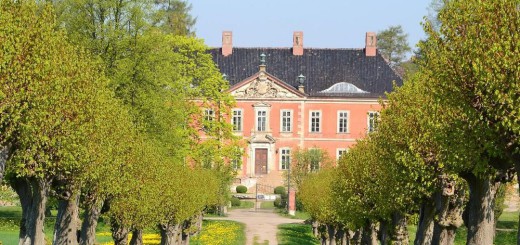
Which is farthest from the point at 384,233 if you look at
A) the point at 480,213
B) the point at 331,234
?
the point at 331,234

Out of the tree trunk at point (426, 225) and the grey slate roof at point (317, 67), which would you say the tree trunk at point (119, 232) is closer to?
the tree trunk at point (426, 225)

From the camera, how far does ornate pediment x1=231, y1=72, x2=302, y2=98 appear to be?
300 feet

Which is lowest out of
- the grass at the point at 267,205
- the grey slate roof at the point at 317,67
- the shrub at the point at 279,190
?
the grass at the point at 267,205

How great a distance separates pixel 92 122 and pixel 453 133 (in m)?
11.6

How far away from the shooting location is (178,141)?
159 feet

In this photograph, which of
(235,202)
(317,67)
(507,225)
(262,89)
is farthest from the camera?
(317,67)

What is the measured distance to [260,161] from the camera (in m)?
93.4

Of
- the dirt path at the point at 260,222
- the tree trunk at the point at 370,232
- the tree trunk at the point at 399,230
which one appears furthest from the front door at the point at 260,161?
the tree trunk at the point at 399,230

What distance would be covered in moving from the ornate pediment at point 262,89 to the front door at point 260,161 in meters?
5.09

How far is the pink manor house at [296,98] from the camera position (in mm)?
91875

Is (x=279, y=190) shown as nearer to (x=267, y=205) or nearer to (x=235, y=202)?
(x=267, y=205)

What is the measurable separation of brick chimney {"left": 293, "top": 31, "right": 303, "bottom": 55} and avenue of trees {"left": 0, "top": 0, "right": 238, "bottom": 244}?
38328mm

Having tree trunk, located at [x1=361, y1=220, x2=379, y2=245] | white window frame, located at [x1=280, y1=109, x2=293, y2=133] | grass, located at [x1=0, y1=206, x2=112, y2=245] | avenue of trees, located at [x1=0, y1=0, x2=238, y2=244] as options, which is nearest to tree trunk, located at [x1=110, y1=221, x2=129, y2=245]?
avenue of trees, located at [x1=0, y1=0, x2=238, y2=244]

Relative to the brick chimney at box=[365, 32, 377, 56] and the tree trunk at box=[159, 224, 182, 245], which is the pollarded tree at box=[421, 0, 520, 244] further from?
the brick chimney at box=[365, 32, 377, 56]
